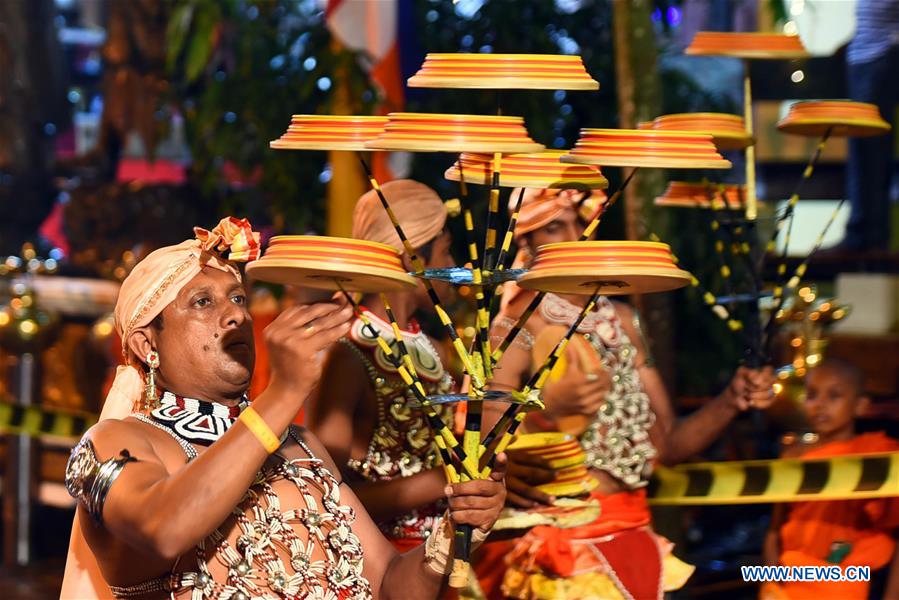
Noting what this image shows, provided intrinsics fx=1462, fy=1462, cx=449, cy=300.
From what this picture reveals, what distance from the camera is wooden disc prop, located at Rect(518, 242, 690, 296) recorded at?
2.43 meters

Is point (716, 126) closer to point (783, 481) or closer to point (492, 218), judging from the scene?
point (492, 218)

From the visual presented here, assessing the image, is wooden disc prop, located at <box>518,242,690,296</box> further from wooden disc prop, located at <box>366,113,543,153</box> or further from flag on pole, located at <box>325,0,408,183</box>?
flag on pole, located at <box>325,0,408,183</box>

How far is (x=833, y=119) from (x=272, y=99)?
3831 millimetres

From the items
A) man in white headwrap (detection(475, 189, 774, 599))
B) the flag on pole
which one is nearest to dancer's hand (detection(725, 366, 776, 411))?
man in white headwrap (detection(475, 189, 774, 599))

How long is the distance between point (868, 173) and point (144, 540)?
6309 millimetres

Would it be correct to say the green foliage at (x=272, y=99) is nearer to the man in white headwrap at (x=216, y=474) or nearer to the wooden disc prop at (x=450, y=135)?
the man in white headwrap at (x=216, y=474)

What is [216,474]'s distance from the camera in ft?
7.54

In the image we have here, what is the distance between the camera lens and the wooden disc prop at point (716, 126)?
3.49 m

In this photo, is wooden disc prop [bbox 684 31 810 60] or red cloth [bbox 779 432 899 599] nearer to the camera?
wooden disc prop [bbox 684 31 810 60]

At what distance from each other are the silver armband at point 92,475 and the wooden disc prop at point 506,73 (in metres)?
0.81

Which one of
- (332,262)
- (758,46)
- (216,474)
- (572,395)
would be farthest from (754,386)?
(216,474)

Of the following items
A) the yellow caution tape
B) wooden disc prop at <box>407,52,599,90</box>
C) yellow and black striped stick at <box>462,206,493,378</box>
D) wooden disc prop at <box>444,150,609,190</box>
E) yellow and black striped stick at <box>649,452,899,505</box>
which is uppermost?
wooden disc prop at <box>407,52,599,90</box>

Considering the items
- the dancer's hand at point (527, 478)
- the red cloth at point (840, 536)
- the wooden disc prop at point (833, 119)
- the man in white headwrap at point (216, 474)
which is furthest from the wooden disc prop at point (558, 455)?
the red cloth at point (840, 536)

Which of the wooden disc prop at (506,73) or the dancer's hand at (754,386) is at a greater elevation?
the wooden disc prop at (506,73)
